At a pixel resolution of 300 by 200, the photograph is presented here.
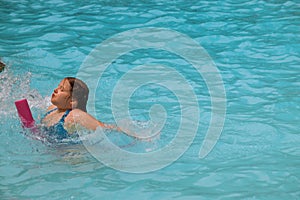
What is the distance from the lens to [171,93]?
6.52m

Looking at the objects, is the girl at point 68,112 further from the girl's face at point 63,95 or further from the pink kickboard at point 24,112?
the pink kickboard at point 24,112

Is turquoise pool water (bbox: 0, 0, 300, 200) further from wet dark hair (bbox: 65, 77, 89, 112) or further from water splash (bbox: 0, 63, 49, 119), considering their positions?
wet dark hair (bbox: 65, 77, 89, 112)

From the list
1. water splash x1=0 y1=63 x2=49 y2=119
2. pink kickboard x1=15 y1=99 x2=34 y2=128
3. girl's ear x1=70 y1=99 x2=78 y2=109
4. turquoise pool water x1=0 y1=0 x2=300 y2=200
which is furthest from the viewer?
water splash x1=0 y1=63 x2=49 y2=119

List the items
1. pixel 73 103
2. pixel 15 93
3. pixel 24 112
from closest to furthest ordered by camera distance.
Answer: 1. pixel 24 112
2. pixel 73 103
3. pixel 15 93

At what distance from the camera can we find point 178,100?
20.8ft

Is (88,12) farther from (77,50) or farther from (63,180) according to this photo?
(63,180)

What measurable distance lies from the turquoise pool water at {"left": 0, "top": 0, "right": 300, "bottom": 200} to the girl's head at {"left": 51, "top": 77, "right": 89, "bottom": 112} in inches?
14.1

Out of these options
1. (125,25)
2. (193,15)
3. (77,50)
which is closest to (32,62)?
(77,50)

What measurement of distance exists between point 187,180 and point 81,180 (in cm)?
81

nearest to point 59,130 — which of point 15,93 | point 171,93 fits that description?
point 15,93

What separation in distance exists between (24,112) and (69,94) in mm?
389

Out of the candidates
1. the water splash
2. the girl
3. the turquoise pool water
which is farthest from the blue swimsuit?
the water splash

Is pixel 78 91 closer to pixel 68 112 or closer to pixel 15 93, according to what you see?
pixel 68 112

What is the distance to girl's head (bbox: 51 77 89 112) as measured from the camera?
4.85m
